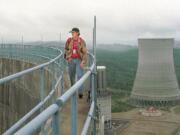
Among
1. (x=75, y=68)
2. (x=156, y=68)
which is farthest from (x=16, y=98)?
(x=156, y=68)

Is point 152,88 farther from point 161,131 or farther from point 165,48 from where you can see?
point 161,131

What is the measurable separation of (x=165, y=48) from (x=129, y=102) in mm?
11781

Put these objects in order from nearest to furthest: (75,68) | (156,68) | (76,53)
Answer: (76,53), (75,68), (156,68)

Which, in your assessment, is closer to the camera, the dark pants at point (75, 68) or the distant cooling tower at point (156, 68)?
the dark pants at point (75, 68)

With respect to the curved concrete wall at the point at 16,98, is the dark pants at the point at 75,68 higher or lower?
higher

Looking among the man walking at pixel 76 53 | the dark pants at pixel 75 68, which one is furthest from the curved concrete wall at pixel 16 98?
the man walking at pixel 76 53

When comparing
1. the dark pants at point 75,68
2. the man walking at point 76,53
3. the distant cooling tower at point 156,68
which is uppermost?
the man walking at point 76,53

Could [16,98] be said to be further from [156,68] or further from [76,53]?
[156,68]

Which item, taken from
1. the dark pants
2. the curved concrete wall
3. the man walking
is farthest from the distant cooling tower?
the man walking

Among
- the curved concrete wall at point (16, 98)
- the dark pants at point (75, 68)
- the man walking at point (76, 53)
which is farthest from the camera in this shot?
the curved concrete wall at point (16, 98)

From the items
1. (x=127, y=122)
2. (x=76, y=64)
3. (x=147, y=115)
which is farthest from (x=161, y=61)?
(x=76, y=64)

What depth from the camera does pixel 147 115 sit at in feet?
155

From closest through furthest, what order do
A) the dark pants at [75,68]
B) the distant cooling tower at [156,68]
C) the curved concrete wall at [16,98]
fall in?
the dark pants at [75,68], the curved concrete wall at [16,98], the distant cooling tower at [156,68]

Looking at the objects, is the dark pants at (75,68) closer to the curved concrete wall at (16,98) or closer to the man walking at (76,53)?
the man walking at (76,53)
